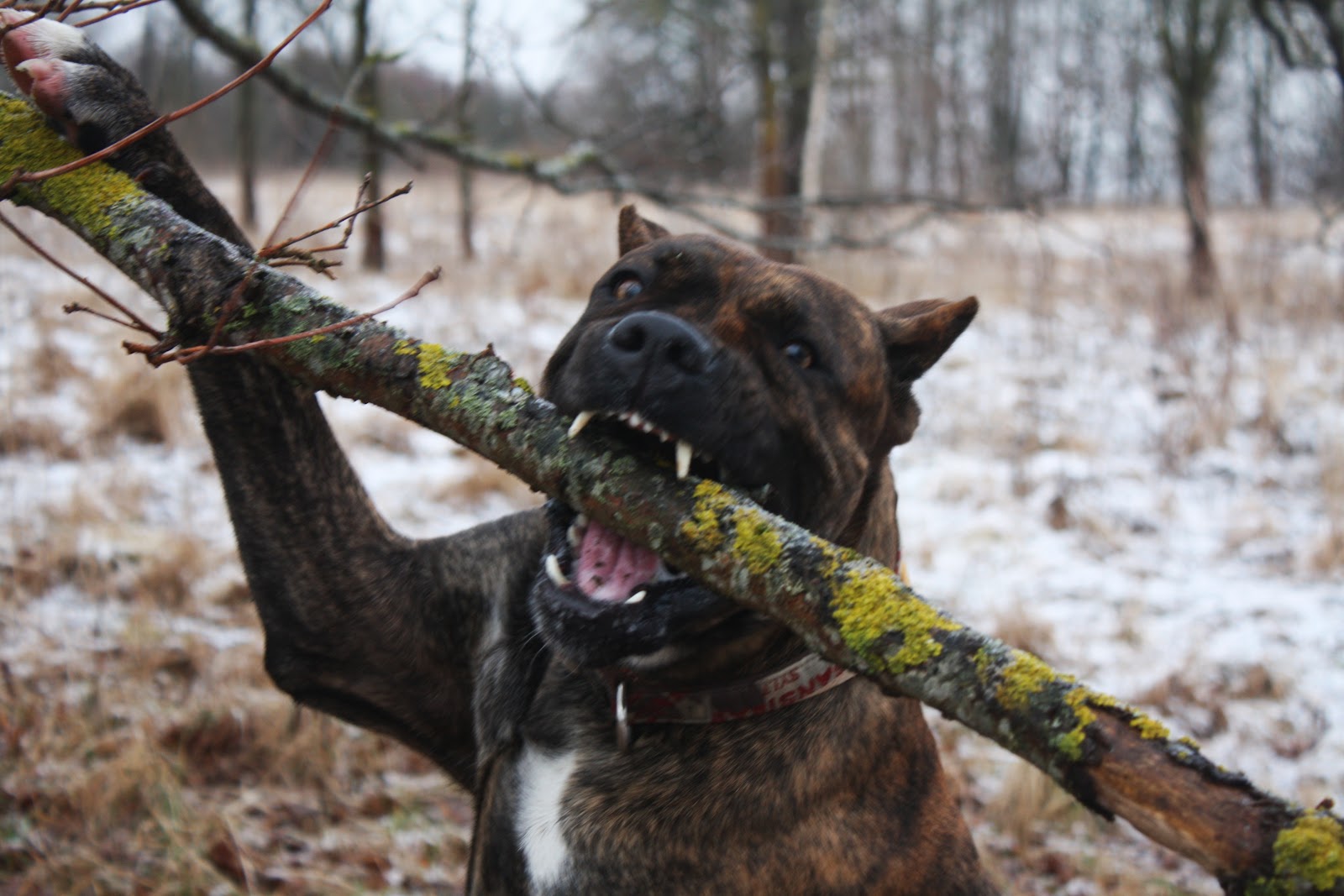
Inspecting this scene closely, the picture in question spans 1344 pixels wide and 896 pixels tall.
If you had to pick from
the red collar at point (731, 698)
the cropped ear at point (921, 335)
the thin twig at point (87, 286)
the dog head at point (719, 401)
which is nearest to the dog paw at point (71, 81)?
the thin twig at point (87, 286)

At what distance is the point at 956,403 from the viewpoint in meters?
7.92

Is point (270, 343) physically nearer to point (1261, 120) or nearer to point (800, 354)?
point (800, 354)

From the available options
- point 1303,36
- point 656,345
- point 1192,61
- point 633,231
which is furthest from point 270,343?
point 1192,61

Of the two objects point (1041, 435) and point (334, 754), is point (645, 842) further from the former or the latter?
point (1041, 435)

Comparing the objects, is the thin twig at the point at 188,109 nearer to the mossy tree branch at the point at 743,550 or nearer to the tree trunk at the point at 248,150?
the mossy tree branch at the point at 743,550

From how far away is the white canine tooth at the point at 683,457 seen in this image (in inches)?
70.6

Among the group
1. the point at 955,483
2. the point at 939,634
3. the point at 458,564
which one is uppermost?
the point at 939,634

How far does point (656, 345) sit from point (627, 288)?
17.4 inches

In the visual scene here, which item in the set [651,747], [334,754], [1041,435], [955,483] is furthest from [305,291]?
[1041,435]

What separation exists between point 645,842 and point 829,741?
0.40 metres

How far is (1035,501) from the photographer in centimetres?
628

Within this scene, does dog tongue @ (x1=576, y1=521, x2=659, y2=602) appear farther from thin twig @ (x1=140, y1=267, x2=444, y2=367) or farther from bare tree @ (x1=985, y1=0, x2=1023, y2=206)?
bare tree @ (x1=985, y1=0, x2=1023, y2=206)

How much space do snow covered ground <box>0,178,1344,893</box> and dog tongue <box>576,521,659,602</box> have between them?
1548 millimetres

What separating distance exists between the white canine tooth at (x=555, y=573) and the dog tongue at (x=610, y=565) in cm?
3
